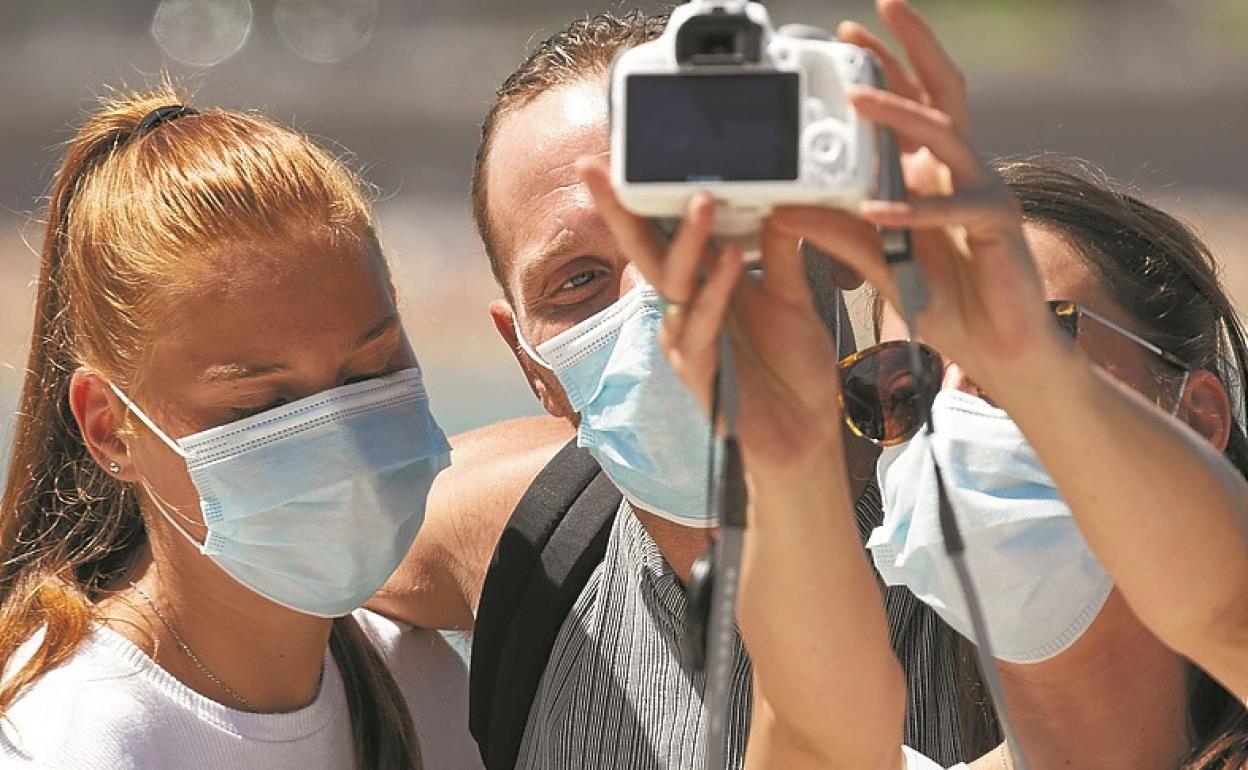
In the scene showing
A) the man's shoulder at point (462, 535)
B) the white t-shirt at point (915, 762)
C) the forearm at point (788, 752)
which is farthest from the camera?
the man's shoulder at point (462, 535)

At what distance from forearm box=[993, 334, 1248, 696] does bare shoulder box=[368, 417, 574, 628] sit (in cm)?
153

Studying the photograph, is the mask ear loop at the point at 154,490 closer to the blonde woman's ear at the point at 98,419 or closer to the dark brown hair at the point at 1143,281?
the blonde woman's ear at the point at 98,419

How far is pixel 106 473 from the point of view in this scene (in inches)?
109

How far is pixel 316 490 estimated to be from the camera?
8.61 ft

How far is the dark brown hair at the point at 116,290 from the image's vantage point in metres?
2.61

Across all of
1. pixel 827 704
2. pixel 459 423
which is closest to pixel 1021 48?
pixel 459 423

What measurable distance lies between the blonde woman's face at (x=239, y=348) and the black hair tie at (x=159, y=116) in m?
0.31

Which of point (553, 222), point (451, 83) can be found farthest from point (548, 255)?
point (451, 83)

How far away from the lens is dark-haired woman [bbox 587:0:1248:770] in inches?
62.9

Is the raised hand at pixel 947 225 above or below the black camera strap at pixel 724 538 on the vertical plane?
above

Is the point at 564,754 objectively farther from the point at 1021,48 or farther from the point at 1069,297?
the point at 1021,48

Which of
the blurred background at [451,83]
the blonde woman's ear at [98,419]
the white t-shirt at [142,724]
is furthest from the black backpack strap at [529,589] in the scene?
the blurred background at [451,83]

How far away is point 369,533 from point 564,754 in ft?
1.37

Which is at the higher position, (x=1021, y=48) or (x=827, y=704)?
(x=827, y=704)
